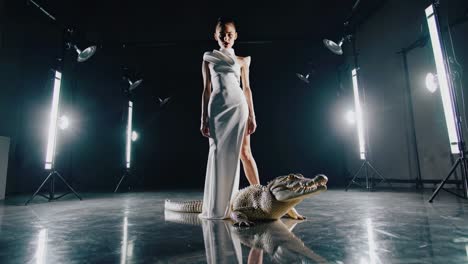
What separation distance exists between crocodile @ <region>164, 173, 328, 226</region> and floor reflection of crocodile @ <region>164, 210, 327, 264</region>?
9 centimetres

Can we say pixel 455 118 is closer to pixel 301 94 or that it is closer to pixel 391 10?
pixel 391 10

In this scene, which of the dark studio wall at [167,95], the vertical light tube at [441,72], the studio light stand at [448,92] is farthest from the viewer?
the dark studio wall at [167,95]

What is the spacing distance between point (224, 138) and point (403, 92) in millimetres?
4125

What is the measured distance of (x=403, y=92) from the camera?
4.36 m

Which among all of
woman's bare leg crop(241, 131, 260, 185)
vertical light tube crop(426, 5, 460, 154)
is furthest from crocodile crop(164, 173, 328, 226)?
vertical light tube crop(426, 5, 460, 154)

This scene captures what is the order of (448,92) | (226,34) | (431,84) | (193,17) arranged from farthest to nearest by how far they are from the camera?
1. (193,17)
2. (431,84)
3. (448,92)
4. (226,34)

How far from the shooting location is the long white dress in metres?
1.74

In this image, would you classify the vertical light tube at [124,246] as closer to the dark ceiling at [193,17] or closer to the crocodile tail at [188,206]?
the crocodile tail at [188,206]

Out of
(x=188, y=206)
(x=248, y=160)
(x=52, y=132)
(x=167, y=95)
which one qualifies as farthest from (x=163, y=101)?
(x=248, y=160)

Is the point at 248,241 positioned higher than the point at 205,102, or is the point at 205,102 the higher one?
the point at 205,102

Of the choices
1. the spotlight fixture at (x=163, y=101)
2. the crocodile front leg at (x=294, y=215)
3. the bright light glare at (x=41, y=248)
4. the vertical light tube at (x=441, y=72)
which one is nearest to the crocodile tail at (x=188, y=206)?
the crocodile front leg at (x=294, y=215)

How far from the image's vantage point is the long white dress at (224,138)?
5.72ft

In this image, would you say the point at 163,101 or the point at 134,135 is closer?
the point at 163,101

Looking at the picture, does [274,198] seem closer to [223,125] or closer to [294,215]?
[294,215]
